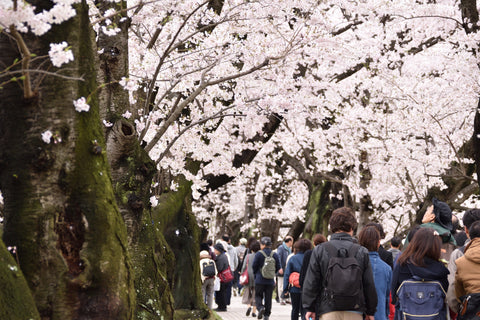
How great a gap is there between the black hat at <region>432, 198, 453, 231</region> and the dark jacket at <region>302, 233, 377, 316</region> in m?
1.92

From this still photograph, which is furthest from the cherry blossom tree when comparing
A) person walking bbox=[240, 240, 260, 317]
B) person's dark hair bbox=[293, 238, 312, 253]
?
person's dark hair bbox=[293, 238, 312, 253]

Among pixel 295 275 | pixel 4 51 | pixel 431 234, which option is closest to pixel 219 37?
pixel 295 275

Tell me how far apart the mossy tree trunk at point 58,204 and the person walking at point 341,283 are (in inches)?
82.9

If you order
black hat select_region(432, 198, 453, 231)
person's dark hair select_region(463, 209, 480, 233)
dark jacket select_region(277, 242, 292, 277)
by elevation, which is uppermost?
dark jacket select_region(277, 242, 292, 277)

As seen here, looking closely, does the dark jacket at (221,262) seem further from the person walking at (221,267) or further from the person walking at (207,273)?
the person walking at (207,273)

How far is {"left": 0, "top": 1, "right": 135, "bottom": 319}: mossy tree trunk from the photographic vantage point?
4164mm

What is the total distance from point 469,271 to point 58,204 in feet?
12.2

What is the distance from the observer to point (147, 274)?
7.64 metres

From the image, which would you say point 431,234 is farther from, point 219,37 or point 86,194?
point 219,37

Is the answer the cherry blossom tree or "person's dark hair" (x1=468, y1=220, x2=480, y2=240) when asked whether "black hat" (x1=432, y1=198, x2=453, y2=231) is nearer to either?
"person's dark hair" (x1=468, y1=220, x2=480, y2=240)

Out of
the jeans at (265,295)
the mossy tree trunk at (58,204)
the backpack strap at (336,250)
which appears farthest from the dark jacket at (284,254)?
the mossy tree trunk at (58,204)

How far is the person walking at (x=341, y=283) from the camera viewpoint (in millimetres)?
5707

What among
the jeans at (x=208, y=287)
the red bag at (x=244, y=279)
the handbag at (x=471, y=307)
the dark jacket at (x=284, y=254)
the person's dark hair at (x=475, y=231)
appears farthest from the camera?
the dark jacket at (x=284, y=254)

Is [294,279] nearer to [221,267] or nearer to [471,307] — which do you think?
[221,267]
